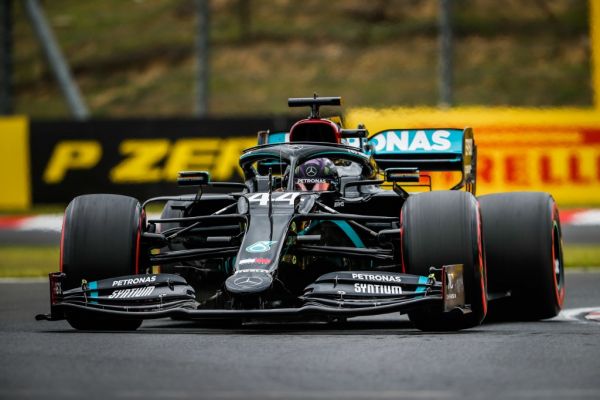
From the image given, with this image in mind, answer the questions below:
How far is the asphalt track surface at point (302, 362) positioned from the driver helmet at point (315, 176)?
3.73ft

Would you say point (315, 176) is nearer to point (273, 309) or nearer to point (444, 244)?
point (444, 244)

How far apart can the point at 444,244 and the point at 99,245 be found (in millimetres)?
2330

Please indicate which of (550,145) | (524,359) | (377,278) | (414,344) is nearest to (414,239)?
(377,278)

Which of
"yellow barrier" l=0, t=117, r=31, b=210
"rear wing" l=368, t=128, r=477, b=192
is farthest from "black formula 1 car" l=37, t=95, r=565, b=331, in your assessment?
"yellow barrier" l=0, t=117, r=31, b=210

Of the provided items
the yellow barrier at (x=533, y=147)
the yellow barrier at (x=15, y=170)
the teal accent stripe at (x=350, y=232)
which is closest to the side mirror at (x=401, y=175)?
the teal accent stripe at (x=350, y=232)

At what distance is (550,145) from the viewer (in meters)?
21.4

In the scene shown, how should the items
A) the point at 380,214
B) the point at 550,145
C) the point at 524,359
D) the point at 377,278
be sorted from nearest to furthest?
the point at 524,359 → the point at 377,278 → the point at 380,214 → the point at 550,145

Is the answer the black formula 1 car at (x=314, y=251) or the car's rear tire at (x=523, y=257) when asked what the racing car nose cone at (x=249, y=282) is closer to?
the black formula 1 car at (x=314, y=251)

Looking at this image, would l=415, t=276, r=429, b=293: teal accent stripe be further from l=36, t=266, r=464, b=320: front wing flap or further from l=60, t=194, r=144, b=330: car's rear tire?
l=60, t=194, r=144, b=330: car's rear tire

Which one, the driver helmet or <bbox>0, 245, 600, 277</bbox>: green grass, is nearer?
the driver helmet

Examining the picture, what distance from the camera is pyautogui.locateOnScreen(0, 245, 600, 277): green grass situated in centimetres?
1603

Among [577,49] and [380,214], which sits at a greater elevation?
[577,49]

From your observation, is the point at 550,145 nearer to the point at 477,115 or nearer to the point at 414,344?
the point at 477,115

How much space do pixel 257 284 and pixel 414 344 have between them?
108 cm
